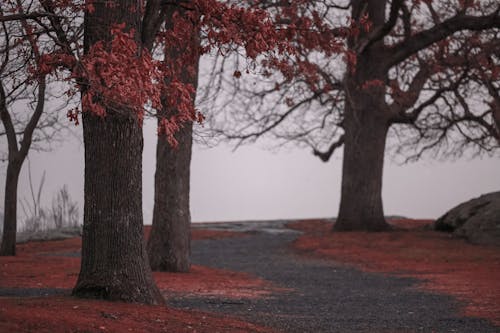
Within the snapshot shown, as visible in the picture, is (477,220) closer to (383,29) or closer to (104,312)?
(383,29)

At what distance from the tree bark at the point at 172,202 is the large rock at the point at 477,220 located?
32.0 feet

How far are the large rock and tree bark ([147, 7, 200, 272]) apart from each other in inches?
383

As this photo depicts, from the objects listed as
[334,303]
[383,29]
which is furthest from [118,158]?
[383,29]

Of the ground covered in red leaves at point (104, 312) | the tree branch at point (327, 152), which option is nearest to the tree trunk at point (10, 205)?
the ground covered in red leaves at point (104, 312)

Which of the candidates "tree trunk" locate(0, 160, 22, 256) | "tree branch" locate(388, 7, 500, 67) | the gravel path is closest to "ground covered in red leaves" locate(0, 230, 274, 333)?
the gravel path

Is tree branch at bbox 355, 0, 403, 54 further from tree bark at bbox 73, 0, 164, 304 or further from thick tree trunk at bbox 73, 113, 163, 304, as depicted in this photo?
thick tree trunk at bbox 73, 113, 163, 304

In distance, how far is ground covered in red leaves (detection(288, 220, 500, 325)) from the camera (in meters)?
12.5

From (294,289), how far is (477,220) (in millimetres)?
10909

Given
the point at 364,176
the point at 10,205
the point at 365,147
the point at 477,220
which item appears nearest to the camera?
the point at 10,205

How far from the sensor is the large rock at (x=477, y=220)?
837 inches

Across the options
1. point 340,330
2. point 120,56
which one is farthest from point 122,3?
point 340,330

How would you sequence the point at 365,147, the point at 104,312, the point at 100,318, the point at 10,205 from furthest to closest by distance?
the point at 365,147
the point at 10,205
the point at 104,312
the point at 100,318

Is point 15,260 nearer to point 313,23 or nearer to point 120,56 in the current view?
point 313,23

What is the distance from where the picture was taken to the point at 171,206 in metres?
15.4
